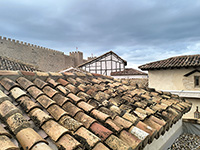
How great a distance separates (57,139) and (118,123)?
1001mm

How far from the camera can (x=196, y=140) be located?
4645 mm

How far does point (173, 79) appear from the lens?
12531mm

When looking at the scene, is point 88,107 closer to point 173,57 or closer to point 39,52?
point 173,57

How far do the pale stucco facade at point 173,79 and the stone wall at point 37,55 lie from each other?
17.2 metres

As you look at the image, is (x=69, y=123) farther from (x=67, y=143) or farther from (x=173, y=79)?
(x=173, y=79)

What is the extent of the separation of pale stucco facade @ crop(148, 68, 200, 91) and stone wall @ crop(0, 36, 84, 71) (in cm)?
1717

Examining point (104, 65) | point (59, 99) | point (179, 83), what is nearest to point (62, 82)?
point (59, 99)

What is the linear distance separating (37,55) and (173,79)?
77.2 feet

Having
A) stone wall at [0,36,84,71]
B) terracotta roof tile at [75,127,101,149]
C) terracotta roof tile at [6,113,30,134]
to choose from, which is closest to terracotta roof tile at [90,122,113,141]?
terracotta roof tile at [75,127,101,149]

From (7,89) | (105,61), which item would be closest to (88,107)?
(7,89)

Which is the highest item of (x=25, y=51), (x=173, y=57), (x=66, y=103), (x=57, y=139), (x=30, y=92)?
(x=25, y=51)

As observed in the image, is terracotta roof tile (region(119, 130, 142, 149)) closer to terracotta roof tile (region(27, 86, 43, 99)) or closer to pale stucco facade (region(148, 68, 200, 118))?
terracotta roof tile (region(27, 86, 43, 99))

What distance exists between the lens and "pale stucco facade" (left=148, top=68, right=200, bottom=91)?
1193 cm

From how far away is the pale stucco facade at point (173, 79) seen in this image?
11.9 m
